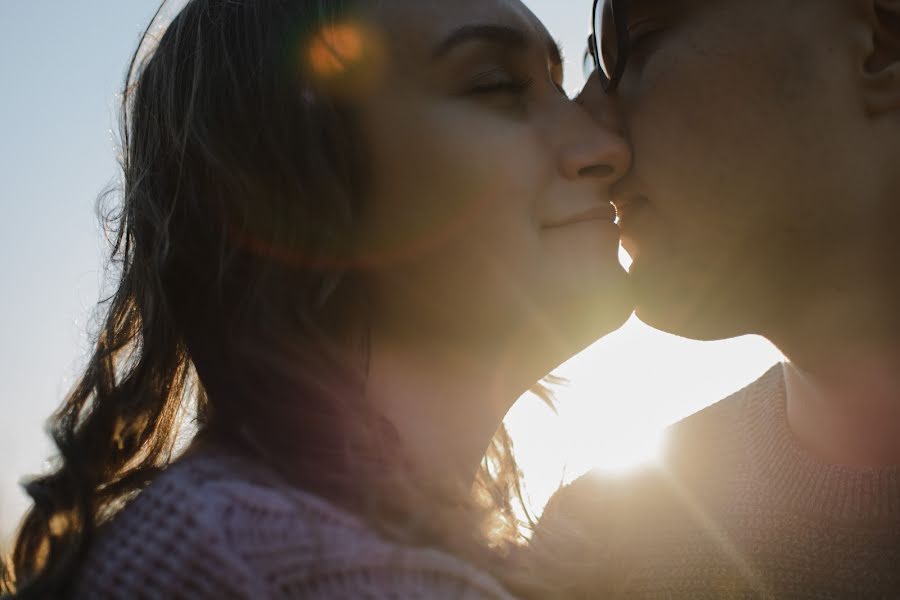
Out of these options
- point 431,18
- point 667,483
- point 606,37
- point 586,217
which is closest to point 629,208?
point 586,217

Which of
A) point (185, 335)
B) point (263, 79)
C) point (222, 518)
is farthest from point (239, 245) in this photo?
point (222, 518)

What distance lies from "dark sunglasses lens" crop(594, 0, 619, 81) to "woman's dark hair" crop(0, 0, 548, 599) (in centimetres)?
79

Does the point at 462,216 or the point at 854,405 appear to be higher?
the point at 462,216

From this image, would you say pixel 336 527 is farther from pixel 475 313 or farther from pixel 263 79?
pixel 263 79

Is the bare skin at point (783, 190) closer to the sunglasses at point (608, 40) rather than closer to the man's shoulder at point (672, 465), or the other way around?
the sunglasses at point (608, 40)

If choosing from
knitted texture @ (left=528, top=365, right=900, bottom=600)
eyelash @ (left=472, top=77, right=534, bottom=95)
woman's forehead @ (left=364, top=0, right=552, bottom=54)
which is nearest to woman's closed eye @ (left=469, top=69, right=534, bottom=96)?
eyelash @ (left=472, top=77, right=534, bottom=95)

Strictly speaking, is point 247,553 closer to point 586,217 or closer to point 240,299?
point 240,299

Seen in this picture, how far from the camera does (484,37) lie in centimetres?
203

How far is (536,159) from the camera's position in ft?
6.72

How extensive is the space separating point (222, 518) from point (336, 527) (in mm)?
213

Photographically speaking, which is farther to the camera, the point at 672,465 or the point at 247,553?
the point at 672,465

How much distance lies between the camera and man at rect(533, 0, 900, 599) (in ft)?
6.72

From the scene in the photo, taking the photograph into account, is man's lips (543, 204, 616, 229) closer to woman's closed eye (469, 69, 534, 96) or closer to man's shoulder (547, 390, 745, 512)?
woman's closed eye (469, 69, 534, 96)

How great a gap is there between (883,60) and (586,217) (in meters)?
0.91
